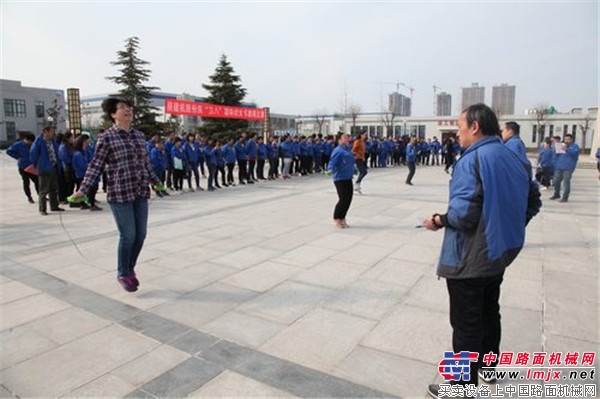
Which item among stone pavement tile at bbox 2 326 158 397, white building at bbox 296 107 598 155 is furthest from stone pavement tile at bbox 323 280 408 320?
white building at bbox 296 107 598 155

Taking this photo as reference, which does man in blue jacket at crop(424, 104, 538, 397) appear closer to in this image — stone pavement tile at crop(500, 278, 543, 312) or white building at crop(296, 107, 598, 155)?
stone pavement tile at crop(500, 278, 543, 312)

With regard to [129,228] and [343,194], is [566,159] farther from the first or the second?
[129,228]

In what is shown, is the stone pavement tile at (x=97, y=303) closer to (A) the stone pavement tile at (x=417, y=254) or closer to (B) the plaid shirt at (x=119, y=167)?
(B) the plaid shirt at (x=119, y=167)

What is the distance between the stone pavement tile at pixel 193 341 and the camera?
3053mm

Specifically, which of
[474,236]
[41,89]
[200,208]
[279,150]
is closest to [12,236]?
[200,208]

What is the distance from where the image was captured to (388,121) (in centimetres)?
5772

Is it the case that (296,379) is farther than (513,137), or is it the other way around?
(513,137)

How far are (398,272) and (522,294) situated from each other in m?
1.24

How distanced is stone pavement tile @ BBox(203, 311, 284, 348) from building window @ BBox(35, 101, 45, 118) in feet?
229

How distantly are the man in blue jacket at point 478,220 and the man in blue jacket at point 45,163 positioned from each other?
8.32 metres

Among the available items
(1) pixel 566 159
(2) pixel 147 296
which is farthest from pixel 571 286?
(1) pixel 566 159

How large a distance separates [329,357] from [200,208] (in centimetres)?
661

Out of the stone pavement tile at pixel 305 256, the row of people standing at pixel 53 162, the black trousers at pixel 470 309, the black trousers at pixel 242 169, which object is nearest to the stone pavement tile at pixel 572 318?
the black trousers at pixel 470 309

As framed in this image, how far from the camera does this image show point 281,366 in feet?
9.20
